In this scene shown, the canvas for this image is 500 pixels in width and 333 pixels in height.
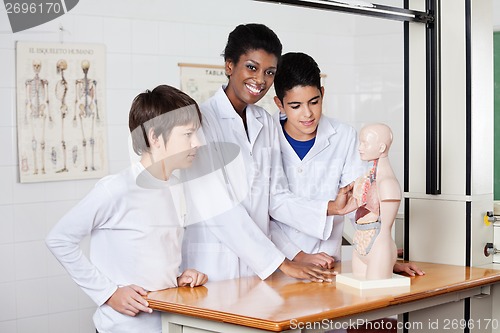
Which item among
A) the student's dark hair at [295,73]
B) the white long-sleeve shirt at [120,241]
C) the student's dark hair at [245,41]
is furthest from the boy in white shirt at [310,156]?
the white long-sleeve shirt at [120,241]

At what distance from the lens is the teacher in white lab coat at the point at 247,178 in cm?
235

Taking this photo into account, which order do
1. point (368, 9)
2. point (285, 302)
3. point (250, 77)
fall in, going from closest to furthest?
point (285, 302) < point (250, 77) < point (368, 9)

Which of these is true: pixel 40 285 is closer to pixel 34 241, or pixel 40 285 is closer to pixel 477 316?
pixel 34 241

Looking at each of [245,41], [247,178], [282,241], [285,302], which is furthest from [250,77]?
[285,302]

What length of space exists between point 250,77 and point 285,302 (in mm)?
713

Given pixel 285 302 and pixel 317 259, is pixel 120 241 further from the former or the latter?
pixel 317 259

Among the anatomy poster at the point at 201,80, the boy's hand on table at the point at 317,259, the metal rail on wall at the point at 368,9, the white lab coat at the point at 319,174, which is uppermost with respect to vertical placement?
the metal rail on wall at the point at 368,9

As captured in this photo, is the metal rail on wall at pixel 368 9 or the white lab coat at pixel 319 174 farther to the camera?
the white lab coat at pixel 319 174

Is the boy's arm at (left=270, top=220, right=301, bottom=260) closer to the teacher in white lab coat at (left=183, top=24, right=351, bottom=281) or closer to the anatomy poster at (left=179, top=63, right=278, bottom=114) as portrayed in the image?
the teacher in white lab coat at (left=183, top=24, right=351, bottom=281)

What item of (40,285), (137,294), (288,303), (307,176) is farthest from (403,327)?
(40,285)

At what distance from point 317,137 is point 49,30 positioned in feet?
3.09

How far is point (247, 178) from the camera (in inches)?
96.5

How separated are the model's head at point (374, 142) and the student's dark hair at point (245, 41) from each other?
406 mm

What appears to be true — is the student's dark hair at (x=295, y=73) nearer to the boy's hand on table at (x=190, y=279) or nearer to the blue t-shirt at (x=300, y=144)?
the blue t-shirt at (x=300, y=144)
